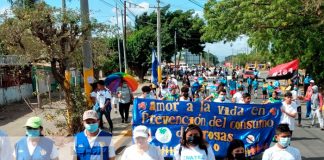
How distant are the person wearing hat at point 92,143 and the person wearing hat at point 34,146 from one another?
324mm

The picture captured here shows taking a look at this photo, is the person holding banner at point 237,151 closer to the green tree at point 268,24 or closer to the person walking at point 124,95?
the person walking at point 124,95

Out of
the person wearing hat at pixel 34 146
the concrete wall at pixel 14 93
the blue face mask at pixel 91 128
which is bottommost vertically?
the concrete wall at pixel 14 93

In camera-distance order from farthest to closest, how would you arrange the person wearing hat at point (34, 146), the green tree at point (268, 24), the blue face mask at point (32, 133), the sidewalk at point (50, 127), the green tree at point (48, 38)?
the green tree at point (268, 24)
the green tree at point (48, 38)
the sidewalk at point (50, 127)
the blue face mask at point (32, 133)
the person wearing hat at point (34, 146)

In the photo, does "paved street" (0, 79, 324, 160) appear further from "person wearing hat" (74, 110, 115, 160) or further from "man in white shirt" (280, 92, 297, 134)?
"person wearing hat" (74, 110, 115, 160)

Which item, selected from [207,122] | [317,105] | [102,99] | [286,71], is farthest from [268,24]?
[207,122]

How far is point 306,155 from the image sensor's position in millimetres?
9703

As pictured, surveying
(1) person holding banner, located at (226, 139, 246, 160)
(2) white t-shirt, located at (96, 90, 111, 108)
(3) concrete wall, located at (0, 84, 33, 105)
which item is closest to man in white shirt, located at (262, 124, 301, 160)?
(1) person holding banner, located at (226, 139, 246, 160)

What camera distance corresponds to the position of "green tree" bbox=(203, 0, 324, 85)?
20.1 meters

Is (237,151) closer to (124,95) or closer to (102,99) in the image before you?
(102,99)

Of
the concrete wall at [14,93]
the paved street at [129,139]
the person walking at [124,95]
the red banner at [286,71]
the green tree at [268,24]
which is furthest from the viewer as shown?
the concrete wall at [14,93]

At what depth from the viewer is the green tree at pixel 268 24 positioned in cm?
2008

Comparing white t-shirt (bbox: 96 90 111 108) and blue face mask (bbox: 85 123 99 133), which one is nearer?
blue face mask (bbox: 85 123 99 133)

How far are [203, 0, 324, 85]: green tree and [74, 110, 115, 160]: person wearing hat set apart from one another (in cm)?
1412

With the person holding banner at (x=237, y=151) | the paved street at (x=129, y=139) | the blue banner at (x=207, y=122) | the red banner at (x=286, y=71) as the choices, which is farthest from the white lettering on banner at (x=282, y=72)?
Answer: the person holding banner at (x=237, y=151)
